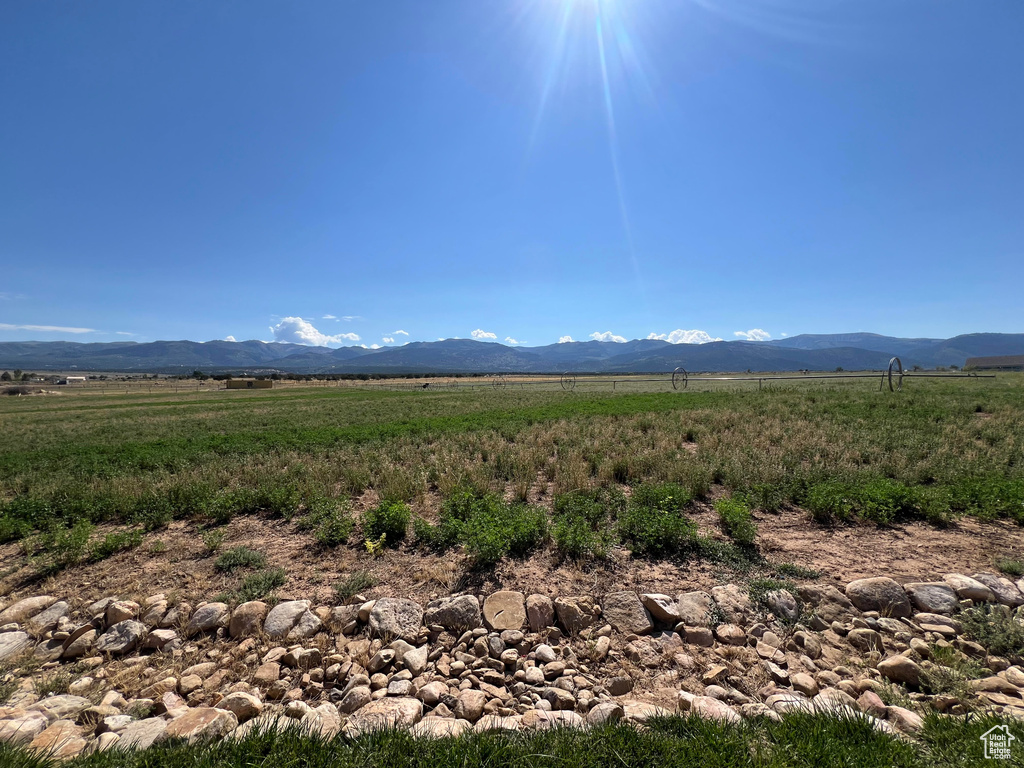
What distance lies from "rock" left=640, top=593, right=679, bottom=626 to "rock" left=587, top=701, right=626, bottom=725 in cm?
142

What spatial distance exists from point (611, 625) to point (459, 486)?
5.01m

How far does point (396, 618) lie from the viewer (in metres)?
4.66

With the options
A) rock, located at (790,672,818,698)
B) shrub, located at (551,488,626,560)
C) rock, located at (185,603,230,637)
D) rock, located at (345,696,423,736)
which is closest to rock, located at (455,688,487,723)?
rock, located at (345,696,423,736)

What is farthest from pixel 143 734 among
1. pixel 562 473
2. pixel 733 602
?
pixel 562 473

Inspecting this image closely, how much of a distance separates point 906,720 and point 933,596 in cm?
259

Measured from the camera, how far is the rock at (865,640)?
413 cm

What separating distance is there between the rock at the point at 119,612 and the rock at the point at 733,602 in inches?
289

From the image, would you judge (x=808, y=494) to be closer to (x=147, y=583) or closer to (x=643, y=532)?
(x=643, y=532)

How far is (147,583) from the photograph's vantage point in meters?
5.62

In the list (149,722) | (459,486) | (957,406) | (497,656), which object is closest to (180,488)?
(459,486)

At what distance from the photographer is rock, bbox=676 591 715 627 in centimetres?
453

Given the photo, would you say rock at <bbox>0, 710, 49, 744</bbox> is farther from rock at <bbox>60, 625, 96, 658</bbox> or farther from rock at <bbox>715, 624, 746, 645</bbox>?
rock at <bbox>715, 624, 746, 645</bbox>

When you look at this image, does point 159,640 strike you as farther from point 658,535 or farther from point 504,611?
point 658,535

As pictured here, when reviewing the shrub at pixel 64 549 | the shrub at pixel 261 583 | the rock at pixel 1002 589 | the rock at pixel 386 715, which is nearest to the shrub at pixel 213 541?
the shrub at pixel 261 583
